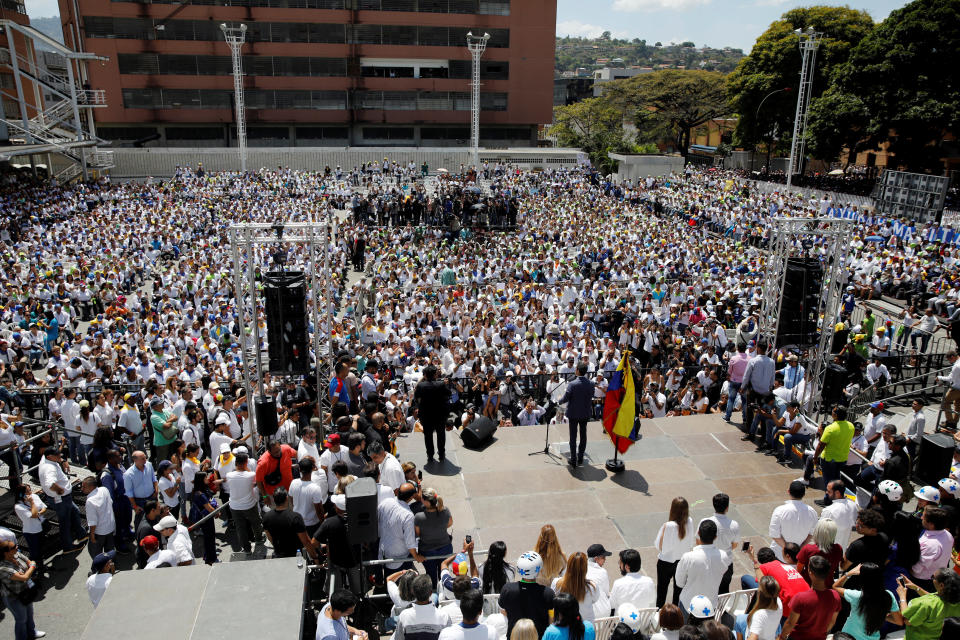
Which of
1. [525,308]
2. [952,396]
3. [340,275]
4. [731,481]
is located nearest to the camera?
[731,481]

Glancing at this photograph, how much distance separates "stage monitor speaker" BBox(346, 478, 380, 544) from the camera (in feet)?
18.1

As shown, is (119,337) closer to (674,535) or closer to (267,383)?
(267,383)

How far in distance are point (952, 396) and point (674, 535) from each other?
25.6ft

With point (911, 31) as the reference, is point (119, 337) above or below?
below

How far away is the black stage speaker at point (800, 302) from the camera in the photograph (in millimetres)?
9523

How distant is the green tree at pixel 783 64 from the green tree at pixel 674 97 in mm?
11212

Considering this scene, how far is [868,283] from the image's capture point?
20375mm

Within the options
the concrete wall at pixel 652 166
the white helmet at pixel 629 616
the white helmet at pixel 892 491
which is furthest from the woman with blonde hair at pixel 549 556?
the concrete wall at pixel 652 166

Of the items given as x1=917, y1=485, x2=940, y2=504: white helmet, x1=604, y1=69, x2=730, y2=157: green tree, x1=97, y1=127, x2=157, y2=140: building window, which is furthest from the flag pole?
x1=604, y1=69, x2=730, y2=157: green tree

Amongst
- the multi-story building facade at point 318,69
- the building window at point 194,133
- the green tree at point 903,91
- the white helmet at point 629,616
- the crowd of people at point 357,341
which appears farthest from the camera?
the building window at point 194,133

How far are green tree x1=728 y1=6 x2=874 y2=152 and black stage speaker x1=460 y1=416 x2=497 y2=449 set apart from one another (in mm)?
40907

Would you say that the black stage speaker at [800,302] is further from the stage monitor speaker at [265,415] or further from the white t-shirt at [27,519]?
the white t-shirt at [27,519]

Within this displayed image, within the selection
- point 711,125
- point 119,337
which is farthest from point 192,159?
point 711,125

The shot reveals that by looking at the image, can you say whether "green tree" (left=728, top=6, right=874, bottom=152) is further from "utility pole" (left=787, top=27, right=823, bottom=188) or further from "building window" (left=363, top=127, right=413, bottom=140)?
"building window" (left=363, top=127, right=413, bottom=140)
